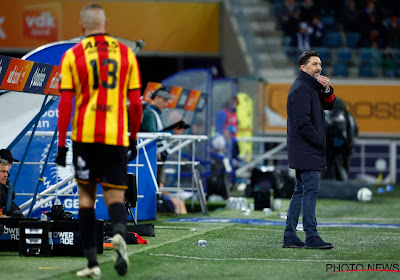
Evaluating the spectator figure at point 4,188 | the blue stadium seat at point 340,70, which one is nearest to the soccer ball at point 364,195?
the blue stadium seat at point 340,70

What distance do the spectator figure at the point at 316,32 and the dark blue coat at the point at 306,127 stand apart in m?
17.3

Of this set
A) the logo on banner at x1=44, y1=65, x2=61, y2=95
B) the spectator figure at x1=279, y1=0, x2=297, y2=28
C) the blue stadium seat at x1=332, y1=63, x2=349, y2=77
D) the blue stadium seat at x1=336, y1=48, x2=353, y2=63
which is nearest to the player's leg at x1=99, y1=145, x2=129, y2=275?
the logo on banner at x1=44, y1=65, x2=61, y2=95

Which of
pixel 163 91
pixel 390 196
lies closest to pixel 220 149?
pixel 390 196

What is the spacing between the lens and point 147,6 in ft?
88.8

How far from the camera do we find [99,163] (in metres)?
6.43

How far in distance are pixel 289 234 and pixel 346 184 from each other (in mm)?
9387

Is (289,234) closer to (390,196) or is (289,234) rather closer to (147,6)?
(390,196)

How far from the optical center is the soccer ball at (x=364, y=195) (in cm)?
1736

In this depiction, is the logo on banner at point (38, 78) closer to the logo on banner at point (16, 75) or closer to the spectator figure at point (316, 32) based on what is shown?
the logo on banner at point (16, 75)

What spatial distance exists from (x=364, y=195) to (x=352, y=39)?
33.7 feet

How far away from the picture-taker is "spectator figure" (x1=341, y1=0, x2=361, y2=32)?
27031 mm

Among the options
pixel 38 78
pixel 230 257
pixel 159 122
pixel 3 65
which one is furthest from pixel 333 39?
pixel 230 257

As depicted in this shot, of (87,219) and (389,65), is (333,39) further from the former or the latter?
(87,219)

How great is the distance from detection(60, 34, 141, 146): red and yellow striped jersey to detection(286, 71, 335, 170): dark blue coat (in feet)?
8.43
